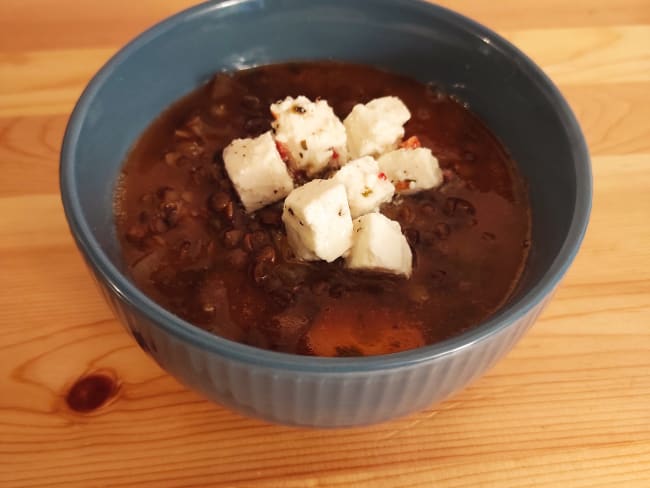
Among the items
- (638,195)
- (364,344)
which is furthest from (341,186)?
(638,195)

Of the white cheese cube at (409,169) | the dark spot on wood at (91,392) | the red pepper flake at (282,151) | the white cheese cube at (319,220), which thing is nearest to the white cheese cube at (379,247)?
the white cheese cube at (319,220)

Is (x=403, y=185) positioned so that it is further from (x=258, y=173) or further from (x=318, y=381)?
(x=318, y=381)

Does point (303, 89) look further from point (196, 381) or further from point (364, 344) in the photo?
point (196, 381)

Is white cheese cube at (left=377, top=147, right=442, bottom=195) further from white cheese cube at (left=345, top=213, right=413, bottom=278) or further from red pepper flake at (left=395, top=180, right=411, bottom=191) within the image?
white cheese cube at (left=345, top=213, right=413, bottom=278)

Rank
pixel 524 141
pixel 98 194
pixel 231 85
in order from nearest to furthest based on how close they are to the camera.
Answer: pixel 98 194 < pixel 524 141 < pixel 231 85

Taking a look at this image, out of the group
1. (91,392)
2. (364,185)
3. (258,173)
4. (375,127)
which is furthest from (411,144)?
(91,392)

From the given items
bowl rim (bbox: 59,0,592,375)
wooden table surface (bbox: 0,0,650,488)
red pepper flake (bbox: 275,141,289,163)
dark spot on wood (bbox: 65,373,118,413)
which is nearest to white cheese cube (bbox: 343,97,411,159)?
red pepper flake (bbox: 275,141,289,163)

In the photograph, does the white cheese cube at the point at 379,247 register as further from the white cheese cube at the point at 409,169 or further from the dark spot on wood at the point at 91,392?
the dark spot on wood at the point at 91,392
